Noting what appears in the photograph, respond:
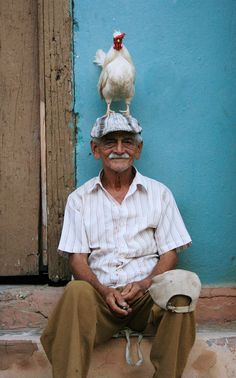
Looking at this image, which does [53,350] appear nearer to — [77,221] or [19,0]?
[77,221]

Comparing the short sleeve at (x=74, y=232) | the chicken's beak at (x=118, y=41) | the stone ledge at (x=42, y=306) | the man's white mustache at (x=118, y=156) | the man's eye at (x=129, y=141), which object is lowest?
the stone ledge at (x=42, y=306)

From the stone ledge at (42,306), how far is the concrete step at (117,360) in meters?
0.30

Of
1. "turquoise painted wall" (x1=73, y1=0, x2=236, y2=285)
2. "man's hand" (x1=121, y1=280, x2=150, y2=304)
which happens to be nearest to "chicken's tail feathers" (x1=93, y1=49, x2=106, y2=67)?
"turquoise painted wall" (x1=73, y1=0, x2=236, y2=285)

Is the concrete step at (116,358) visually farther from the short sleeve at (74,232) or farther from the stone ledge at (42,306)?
the short sleeve at (74,232)

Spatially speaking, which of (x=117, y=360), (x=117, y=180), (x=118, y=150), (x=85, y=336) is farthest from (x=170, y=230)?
(x=85, y=336)

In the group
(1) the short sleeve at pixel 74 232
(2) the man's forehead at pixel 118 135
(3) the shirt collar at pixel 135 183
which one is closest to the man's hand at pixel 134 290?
(1) the short sleeve at pixel 74 232

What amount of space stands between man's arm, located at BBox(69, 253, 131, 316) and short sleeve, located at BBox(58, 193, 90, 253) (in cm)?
4

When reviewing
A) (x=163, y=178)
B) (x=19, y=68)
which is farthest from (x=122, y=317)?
(x=19, y=68)

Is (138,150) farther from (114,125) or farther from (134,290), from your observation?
(134,290)

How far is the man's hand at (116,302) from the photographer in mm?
3213

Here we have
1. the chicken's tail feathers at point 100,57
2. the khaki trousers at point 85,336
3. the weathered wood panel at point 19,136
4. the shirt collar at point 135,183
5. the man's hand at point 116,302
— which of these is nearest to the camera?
the khaki trousers at point 85,336

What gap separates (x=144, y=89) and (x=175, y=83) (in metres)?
0.17

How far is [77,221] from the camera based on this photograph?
3533 mm

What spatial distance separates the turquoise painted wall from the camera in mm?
3793
